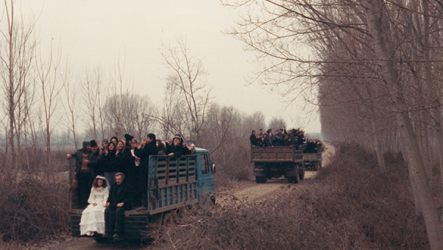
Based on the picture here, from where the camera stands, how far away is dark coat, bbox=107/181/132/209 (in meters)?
7.35

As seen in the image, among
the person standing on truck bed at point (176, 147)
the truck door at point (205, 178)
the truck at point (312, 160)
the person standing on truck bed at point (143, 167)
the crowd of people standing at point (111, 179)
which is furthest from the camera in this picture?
the truck at point (312, 160)

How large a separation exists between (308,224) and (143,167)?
11.1 feet

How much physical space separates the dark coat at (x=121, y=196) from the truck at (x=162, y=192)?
0.71ft

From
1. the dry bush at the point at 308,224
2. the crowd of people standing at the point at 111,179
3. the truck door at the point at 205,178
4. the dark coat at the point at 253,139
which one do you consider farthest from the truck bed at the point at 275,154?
the crowd of people standing at the point at 111,179

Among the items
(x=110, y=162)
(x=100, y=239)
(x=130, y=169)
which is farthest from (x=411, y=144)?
(x=100, y=239)

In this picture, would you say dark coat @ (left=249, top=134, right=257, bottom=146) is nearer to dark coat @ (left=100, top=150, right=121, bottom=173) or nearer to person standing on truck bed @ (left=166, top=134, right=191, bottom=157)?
person standing on truck bed @ (left=166, top=134, right=191, bottom=157)

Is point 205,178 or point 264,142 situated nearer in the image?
point 205,178

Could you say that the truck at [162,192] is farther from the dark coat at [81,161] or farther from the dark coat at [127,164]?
the dark coat at [127,164]

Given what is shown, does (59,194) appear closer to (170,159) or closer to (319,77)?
(170,159)

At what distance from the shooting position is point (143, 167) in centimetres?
781

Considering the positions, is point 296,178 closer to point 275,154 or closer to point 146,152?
point 275,154

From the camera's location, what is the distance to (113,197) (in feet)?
24.2

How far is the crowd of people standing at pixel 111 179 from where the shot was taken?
286 inches

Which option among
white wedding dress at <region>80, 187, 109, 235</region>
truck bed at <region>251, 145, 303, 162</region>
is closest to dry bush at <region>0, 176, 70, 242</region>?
white wedding dress at <region>80, 187, 109, 235</region>
